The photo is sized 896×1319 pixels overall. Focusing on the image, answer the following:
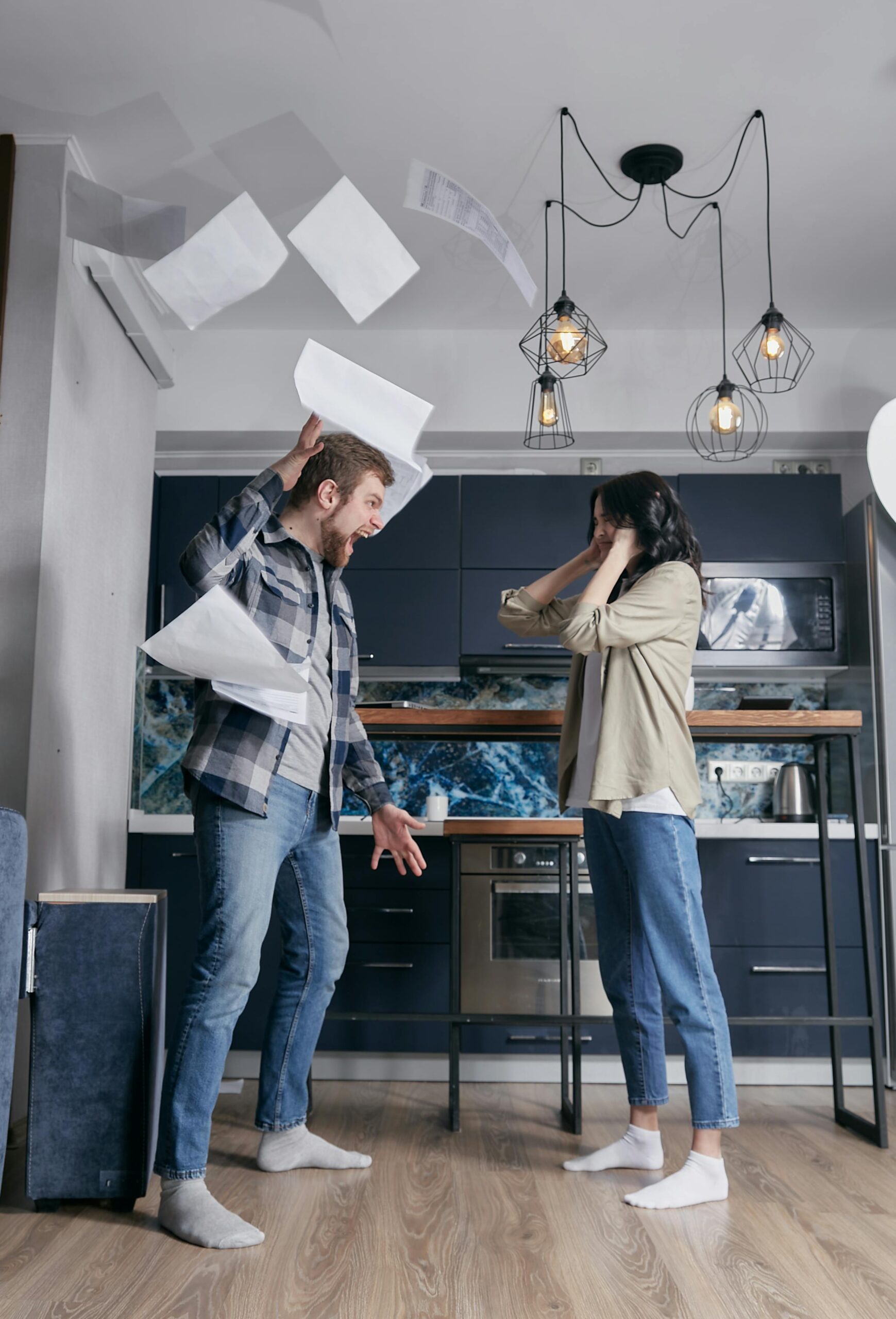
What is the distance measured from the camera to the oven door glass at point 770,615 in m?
3.84

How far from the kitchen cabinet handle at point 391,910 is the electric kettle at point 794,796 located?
1.35 metres

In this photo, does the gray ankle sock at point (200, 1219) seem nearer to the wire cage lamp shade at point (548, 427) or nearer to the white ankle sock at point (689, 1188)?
the white ankle sock at point (689, 1188)

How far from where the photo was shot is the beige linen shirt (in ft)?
6.95

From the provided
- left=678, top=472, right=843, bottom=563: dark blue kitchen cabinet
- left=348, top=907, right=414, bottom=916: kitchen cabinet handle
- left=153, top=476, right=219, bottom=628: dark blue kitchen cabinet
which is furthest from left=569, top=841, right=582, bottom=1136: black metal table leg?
left=153, top=476, right=219, bottom=628: dark blue kitchen cabinet

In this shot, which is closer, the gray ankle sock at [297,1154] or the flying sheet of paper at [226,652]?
the flying sheet of paper at [226,652]

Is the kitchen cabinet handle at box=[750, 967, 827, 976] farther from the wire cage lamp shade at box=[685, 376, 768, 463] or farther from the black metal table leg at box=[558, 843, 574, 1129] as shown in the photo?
the wire cage lamp shade at box=[685, 376, 768, 463]

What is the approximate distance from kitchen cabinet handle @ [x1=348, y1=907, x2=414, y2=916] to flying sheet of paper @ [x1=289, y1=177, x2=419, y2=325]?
6.18ft

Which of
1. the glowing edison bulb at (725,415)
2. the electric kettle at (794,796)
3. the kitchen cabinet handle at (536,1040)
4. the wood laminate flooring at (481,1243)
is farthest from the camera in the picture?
the electric kettle at (794,796)

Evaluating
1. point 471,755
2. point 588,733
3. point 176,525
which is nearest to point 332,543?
point 588,733

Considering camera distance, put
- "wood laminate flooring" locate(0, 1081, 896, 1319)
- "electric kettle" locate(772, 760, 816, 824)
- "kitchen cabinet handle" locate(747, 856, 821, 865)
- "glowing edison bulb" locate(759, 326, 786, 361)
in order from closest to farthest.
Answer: "wood laminate flooring" locate(0, 1081, 896, 1319) < "glowing edison bulb" locate(759, 326, 786, 361) < "kitchen cabinet handle" locate(747, 856, 821, 865) < "electric kettle" locate(772, 760, 816, 824)

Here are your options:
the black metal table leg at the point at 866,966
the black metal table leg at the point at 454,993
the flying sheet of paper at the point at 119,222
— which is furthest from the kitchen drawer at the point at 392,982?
the flying sheet of paper at the point at 119,222

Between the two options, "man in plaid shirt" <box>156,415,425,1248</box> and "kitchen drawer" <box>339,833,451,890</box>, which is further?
"kitchen drawer" <box>339,833,451,890</box>

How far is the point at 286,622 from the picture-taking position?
6.81 ft

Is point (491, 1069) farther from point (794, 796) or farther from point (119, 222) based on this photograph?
point (119, 222)
